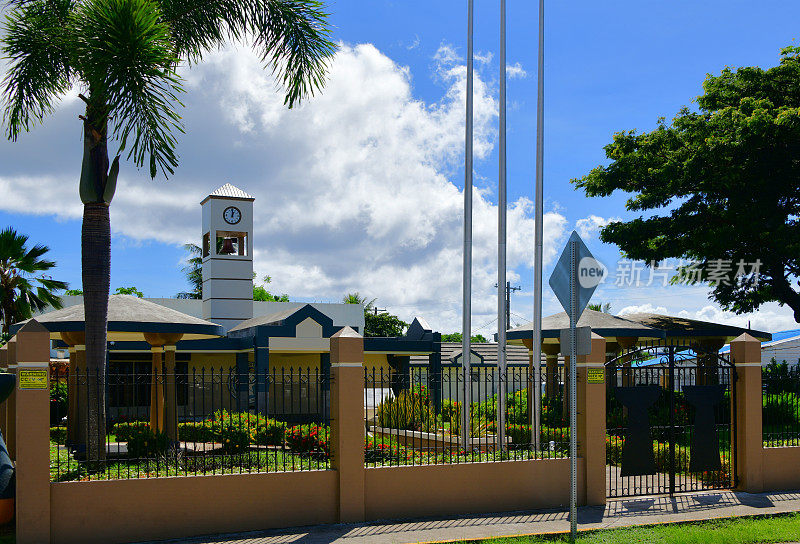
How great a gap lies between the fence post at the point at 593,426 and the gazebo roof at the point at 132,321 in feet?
27.8

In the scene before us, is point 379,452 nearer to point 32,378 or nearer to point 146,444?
point 146,444

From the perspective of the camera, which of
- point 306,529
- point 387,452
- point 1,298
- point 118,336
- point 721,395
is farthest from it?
point 1,298

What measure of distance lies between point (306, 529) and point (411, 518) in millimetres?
1561

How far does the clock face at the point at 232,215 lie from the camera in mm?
29311

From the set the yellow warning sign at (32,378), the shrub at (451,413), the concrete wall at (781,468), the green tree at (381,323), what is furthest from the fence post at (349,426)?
the green tree at (381,323)

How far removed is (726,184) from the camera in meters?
23.9

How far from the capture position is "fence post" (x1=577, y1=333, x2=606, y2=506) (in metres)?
12.0

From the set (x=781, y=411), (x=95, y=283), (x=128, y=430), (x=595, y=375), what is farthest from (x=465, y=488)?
(x=781, y=411)

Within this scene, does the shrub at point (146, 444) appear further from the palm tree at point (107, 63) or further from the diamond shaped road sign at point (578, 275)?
the diamond shaped road sign at point (578, 275)

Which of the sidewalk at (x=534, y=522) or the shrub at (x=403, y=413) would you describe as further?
the shrub at (x=403, y=413)

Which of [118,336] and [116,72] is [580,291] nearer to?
[116,72]

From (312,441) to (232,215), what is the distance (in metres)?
18.6

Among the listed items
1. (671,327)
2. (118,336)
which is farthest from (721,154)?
(118,336)

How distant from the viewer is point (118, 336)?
70.2 feet
